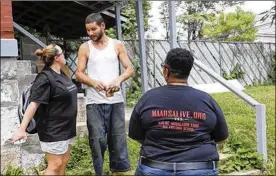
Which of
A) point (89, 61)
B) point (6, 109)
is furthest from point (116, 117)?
point (6, 109)

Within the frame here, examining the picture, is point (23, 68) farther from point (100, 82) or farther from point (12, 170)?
point (100, 82)

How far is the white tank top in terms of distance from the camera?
10.8ft

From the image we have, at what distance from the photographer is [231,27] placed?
2159 cm

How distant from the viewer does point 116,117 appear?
11.2 feet

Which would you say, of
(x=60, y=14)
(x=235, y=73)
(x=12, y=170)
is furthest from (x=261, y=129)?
(x=235, y=73)

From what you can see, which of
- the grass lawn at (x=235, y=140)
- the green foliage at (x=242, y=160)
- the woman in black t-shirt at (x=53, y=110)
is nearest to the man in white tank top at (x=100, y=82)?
the woman in black t-shirt at (x=53, y=110)

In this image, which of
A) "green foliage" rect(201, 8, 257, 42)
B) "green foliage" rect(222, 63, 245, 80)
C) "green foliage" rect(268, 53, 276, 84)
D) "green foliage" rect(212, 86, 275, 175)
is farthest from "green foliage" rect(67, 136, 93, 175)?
"green foliage" rect(201, 8, 257, 42)

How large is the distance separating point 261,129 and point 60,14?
5.39 meters

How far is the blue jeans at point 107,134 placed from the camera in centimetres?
333

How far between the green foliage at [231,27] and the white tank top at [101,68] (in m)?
17.9

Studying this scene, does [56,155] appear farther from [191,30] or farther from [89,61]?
[191,30]

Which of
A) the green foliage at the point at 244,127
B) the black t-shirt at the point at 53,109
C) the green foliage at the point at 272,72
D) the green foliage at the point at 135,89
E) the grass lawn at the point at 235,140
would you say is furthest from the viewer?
the green foliage at the point at 272,72

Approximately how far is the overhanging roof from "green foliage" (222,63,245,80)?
5.85 meters

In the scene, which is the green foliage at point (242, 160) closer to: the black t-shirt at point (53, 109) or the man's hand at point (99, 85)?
the man's hand at point (99, 85)
